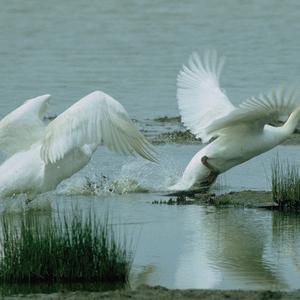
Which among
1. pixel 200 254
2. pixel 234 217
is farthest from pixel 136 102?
pixel 200 254

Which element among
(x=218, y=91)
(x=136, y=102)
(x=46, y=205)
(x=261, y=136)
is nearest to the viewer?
(x=46, y=205)

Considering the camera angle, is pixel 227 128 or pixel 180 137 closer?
pixel 227 128

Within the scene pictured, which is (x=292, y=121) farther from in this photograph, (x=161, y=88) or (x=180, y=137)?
(x=161, y=88)

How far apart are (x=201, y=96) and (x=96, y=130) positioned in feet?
12.9

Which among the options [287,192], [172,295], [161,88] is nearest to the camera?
[172,295]

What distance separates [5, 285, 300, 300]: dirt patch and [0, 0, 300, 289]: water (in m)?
0.42

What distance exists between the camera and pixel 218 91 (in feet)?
51.4

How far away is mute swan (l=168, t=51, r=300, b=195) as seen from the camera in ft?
44.4

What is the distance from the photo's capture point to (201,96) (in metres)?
15.6

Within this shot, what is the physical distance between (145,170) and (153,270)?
577cm

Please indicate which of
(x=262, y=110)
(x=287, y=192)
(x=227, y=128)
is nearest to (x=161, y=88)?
(x=227, y=128)

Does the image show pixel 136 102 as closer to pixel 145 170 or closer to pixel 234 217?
pixel 145 170

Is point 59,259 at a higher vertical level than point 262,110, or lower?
lower

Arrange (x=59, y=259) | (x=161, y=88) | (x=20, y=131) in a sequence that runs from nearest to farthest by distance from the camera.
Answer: (x=59, y=259), (x=20, y=131), (x=161, y=88)
